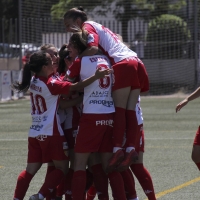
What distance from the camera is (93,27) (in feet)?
20.7

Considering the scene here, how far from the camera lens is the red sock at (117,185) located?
6.24 m

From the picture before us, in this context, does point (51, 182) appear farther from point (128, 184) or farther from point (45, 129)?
point (128, 184)

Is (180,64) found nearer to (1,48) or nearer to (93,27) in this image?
(1,48)

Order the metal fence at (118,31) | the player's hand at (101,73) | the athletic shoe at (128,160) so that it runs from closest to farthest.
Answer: the player's hand at (101,73) < the athletic shoe at (128,160) < the metal fence at (118,31)

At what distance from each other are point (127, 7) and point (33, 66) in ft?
82.0

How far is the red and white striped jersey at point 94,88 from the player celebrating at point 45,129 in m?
0.26

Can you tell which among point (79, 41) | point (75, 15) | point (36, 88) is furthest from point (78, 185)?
point (75, 15)

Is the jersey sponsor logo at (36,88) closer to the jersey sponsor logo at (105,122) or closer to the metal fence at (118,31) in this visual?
the jersey sponsor logo at (105,122)

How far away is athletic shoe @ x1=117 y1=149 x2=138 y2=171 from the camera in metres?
6.12

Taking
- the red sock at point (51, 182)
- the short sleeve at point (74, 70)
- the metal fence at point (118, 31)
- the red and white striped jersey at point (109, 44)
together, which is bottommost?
the metal fence at point (118, 31)

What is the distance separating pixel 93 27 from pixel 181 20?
79.5 feet

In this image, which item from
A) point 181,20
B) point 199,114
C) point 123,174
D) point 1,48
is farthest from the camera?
point 181,20

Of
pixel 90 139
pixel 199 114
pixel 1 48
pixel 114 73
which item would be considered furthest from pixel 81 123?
pixel 1 48

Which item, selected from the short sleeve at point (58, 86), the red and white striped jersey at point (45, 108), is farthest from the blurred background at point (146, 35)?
the short sleeve at point (58, 86)
